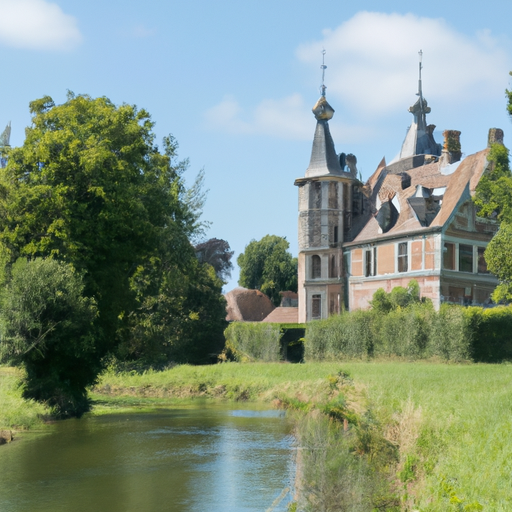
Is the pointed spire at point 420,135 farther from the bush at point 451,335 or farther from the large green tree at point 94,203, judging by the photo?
the large green tree at point 94,203

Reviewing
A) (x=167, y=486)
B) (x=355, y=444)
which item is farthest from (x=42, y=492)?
(x=355, y=444)

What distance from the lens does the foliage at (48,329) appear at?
2730 centimetres

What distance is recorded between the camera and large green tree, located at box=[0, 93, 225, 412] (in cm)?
3039

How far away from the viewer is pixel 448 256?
49625mm

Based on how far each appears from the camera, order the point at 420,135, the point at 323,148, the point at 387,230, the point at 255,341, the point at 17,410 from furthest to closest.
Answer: the point at 420,135 < the point at 323,148 < the point at 387,230 < the point at 255,341 < the point at 17,410

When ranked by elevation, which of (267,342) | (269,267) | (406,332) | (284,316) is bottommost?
(267,342)

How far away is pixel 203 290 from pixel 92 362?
23.9 metres

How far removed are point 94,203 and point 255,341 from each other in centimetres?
2259

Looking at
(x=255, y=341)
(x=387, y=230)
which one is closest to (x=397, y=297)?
(x=387, y=230)

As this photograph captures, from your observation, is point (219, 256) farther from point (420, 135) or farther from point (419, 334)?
point (419, 334)

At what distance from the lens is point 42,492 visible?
53.9 feet

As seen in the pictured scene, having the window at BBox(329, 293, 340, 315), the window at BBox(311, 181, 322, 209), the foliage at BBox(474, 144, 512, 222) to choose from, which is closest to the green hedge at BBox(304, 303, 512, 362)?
the foliage at BBox(474, 144, 512, 222)

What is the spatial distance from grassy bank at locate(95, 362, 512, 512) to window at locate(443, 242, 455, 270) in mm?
14020

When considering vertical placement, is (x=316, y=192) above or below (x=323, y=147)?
below
